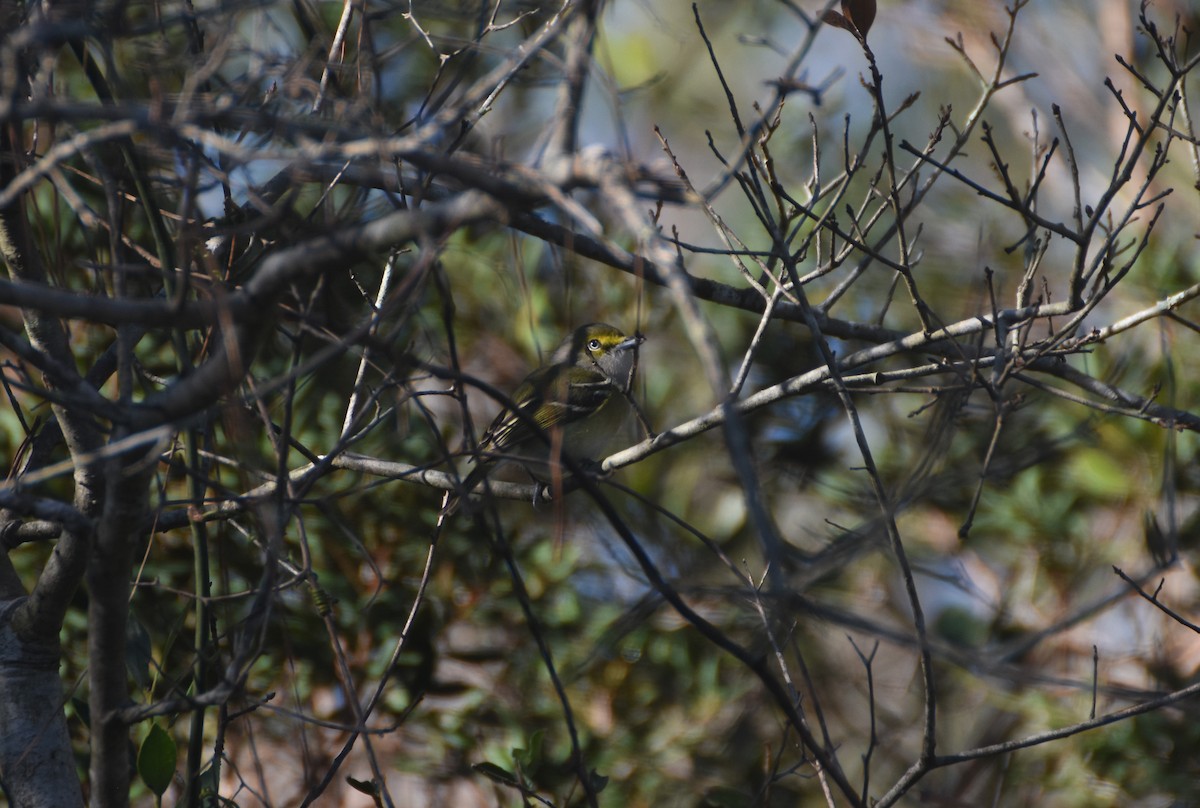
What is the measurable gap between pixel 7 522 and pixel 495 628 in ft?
7.62

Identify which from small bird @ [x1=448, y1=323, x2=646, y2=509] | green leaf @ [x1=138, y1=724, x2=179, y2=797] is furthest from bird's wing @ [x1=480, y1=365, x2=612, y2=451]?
green leaf @ [x1=138, y1=724, x2=179, y2=797]

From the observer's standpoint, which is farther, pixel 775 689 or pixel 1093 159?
pixel 1093 159

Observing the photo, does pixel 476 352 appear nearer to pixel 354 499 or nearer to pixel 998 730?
pixel 354 499

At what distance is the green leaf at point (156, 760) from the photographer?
9.27 ft

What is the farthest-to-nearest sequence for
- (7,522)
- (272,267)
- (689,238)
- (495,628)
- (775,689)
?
1. (689,238)
2. (495,628)
3. (7,522)
4. (775,689)
5. (272,267)

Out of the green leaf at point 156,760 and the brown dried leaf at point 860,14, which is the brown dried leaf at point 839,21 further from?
the green leaf at point 156,760

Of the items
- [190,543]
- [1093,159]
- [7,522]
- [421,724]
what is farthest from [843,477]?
[1093,159]

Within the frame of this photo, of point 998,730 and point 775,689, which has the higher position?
point 775,689

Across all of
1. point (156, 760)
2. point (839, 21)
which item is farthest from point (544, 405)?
point (156, 760)

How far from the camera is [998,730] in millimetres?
6527

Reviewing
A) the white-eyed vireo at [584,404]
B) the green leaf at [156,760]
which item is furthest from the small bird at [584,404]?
the green leaf at [156,760]

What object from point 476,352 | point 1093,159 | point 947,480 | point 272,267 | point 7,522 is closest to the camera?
point 272,267

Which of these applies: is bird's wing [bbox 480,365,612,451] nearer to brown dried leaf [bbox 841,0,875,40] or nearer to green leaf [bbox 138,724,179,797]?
brown dried leaf [bbox 841,0,875,40]

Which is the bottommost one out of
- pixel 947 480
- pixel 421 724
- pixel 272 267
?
pixel 421 724
